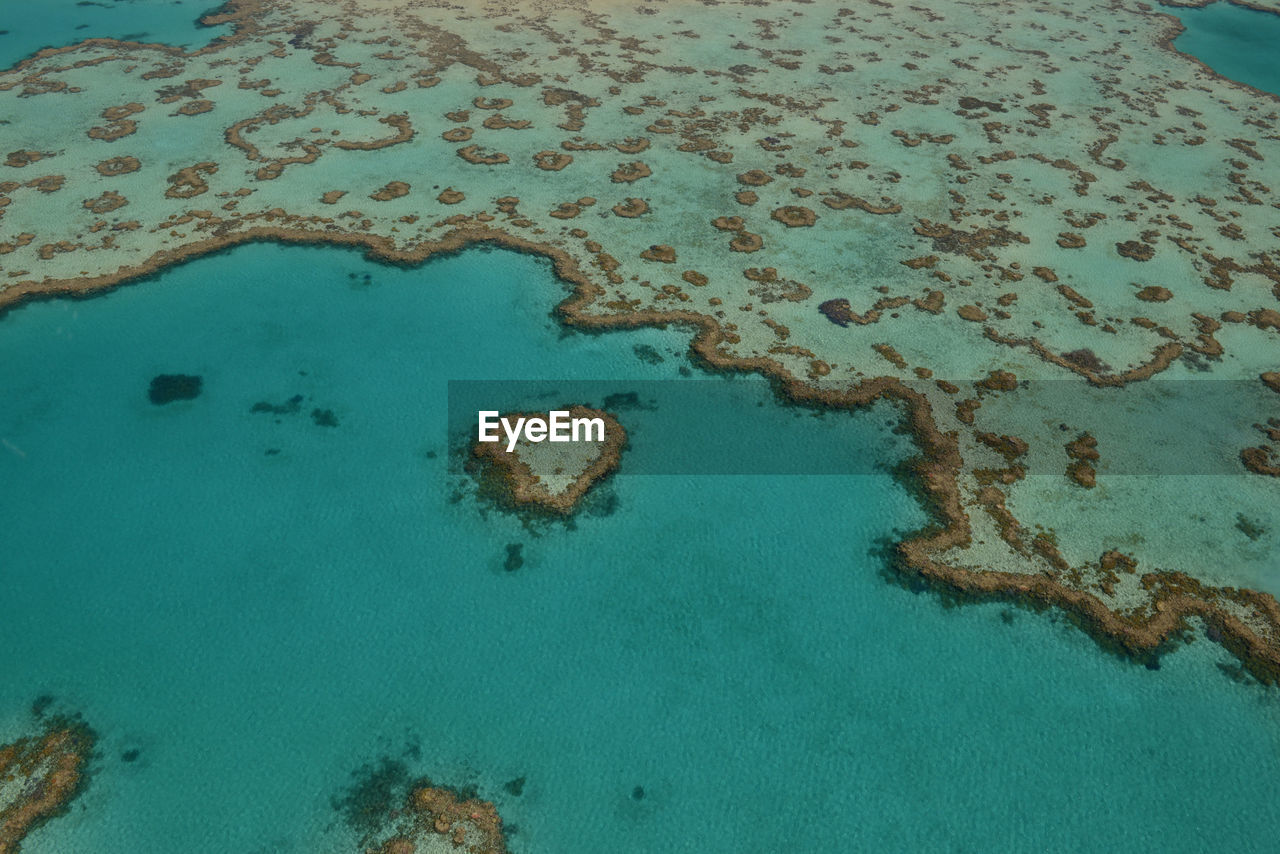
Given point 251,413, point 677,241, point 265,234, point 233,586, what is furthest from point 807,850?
point 265,234

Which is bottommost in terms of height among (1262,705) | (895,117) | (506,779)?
(506,779)

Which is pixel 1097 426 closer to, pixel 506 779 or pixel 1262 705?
pixel 1262 705

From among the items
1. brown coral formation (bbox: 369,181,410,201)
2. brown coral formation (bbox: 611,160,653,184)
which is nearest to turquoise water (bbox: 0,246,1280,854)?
brown coral formation (bbox: 369,181,410,201)

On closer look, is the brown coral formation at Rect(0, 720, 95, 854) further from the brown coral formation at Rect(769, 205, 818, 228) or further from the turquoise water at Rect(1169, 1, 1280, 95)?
the turquoise water at Rect(1169, 1, 1280, 95)

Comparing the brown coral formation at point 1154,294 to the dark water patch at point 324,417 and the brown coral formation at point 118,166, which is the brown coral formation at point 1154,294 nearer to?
the dark water patch at point 324,417

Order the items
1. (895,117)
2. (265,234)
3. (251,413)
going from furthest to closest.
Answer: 1. (895,117)
2. (265,234)
3. (251,413)

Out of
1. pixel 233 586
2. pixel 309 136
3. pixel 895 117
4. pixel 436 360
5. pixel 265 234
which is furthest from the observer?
pixel 895 117
